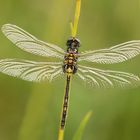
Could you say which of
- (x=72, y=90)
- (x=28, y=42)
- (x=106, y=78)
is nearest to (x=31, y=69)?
(x=28, y=42)

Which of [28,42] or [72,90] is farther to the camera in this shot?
[72,90]

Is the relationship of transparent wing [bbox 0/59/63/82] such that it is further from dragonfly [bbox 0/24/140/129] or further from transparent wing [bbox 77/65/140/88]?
transparent wing [bbox 77/65/140/88]

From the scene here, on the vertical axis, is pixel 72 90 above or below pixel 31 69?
above

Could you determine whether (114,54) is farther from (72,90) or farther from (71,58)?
(72,90)

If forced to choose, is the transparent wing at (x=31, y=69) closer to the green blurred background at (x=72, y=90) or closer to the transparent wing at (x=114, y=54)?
the transparent wing at (x=114, y=54)

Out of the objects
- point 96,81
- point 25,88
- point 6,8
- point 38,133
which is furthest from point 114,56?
point 6,8

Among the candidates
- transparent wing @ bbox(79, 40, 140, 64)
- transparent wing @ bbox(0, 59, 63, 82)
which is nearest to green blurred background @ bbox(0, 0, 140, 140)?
transparent wing @ bbox(0, 59, 63, 82)

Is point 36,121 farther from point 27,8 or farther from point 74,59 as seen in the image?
point 27,8
